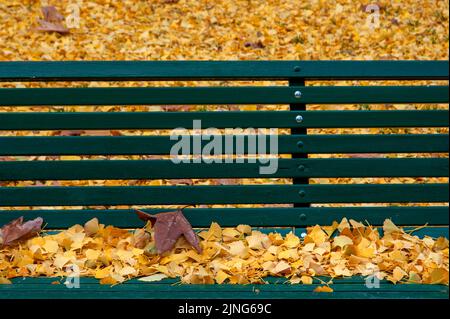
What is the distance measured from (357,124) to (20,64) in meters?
1.44

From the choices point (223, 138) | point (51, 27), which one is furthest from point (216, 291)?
point (51, 27)

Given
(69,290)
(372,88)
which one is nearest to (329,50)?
(372,88)

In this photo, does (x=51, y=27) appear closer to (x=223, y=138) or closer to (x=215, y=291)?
(x=223, y=138)

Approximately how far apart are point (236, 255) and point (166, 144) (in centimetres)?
54

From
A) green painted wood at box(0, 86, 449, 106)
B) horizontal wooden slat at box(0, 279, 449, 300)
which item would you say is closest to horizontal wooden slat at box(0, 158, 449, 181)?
green painted wood at box(0, 86, 449, 106)

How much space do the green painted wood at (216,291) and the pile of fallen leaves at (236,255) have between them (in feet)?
0.24

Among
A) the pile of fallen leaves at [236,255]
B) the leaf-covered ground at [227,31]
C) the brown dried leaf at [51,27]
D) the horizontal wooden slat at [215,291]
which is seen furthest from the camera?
the brown dried leaf at [51,27]

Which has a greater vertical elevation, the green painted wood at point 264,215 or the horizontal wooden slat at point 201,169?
the horizontal wooden slat at point 201,169

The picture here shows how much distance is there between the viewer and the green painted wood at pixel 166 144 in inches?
97.6

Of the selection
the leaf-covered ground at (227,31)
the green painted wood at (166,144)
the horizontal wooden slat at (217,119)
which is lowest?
the green painted wood at (166,144)

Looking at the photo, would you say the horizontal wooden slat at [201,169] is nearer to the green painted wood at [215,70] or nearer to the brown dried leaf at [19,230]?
the brown dried leaf at [19,230]

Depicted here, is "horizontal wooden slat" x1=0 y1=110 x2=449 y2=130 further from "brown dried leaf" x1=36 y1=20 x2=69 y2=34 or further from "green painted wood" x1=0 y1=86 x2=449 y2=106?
"brown dried leaf" x1=36 y1=20 x2=69 y2=34

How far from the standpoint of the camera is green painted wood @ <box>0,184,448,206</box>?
2.49 m

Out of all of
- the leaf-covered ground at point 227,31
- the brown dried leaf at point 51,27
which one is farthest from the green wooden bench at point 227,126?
the brown dried leaf at point 51,27
